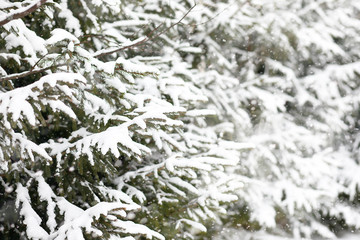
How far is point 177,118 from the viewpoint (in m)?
4.04

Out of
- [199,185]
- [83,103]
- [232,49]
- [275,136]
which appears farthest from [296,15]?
[83,103]

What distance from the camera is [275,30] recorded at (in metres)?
6.40

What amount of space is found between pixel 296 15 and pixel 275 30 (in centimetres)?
64

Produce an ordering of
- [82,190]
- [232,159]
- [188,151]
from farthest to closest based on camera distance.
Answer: [188,151]
[232,159]
[82,190]

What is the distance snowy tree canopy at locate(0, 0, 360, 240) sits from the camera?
7.89ft

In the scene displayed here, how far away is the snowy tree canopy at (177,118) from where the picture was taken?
2406 mm

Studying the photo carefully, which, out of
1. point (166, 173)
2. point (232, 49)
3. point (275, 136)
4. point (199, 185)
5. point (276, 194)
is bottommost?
point (276, 194)

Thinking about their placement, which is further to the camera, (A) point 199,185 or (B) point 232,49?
(B) point 232,49

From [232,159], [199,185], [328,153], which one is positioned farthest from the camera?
[328,153]

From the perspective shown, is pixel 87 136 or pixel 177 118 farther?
pixel 177 118

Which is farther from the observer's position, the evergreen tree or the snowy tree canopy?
the snowy tree canopy

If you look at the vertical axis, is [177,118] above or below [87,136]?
below

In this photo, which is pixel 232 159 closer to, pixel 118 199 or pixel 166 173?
pixel 166 173

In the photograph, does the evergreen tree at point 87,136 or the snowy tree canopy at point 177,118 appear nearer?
the evergreen tree at point 87,136
